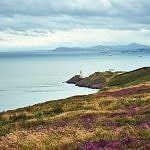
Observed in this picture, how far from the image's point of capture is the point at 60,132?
27.4 metres

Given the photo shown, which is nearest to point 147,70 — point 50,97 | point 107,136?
point 50,97

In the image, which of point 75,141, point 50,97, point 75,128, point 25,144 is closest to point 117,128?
point 75,128

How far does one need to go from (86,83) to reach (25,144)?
162 metres

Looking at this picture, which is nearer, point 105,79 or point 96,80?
point 105,79

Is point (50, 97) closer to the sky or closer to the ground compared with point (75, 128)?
closer to the ground

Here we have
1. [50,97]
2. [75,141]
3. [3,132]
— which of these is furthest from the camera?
[50,97]

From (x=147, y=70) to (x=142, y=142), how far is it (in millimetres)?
112034

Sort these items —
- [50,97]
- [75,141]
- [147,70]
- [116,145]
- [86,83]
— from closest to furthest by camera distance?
[116,145]
[75,141]
[147,70]
[50,97]
[86,83]

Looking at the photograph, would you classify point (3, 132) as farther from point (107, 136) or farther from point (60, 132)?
point (107, 136)

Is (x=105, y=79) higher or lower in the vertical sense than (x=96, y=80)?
higher

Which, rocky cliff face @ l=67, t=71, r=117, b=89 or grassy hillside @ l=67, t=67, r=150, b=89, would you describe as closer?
grassy hillside @ l=67, t=67, r=150, b=89

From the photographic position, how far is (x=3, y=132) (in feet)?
102

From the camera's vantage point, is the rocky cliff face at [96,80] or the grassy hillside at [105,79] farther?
the rocky cliff face at [96,80]

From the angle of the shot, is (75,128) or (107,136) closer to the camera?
(107,136)
